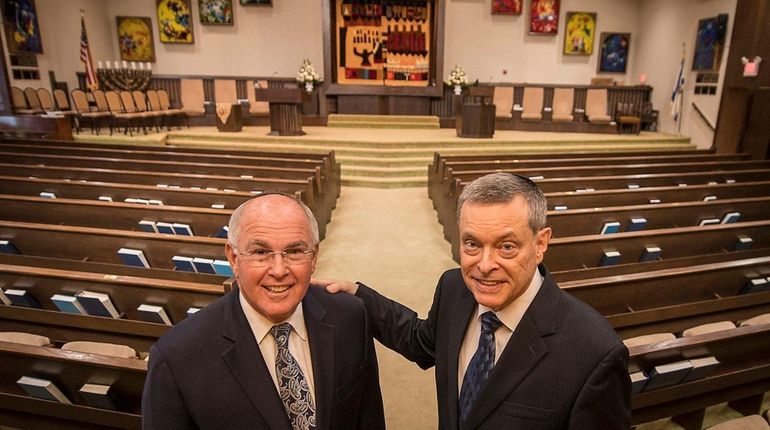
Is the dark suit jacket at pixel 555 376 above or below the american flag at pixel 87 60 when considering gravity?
below

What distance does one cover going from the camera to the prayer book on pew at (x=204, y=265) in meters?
2.64

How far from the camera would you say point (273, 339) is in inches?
45.8

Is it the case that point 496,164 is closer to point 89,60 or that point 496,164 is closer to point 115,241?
point 115,241

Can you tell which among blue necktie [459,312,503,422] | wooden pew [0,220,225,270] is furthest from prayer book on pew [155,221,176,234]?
blue necktie [459,312,503,422]

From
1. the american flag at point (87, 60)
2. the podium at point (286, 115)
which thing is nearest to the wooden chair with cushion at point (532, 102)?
the podium at point (286, 115)

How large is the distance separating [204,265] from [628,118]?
10.2m

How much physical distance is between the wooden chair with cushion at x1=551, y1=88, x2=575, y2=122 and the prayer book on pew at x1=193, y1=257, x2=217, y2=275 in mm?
9897

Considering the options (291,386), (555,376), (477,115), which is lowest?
(291,386)

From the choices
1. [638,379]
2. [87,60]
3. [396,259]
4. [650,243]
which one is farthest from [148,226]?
[87,60]

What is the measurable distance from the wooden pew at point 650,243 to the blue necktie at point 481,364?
1644mm

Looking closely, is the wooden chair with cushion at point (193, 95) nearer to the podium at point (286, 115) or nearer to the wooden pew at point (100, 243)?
the podium at point (286, 115)

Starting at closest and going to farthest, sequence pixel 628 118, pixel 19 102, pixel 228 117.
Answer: pixel 19 102 < pixel 228 117 < pixel 628 118

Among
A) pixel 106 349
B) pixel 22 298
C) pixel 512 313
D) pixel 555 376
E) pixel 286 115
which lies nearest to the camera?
pixel 555 376

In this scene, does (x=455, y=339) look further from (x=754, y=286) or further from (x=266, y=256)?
(x=754, y=286)
